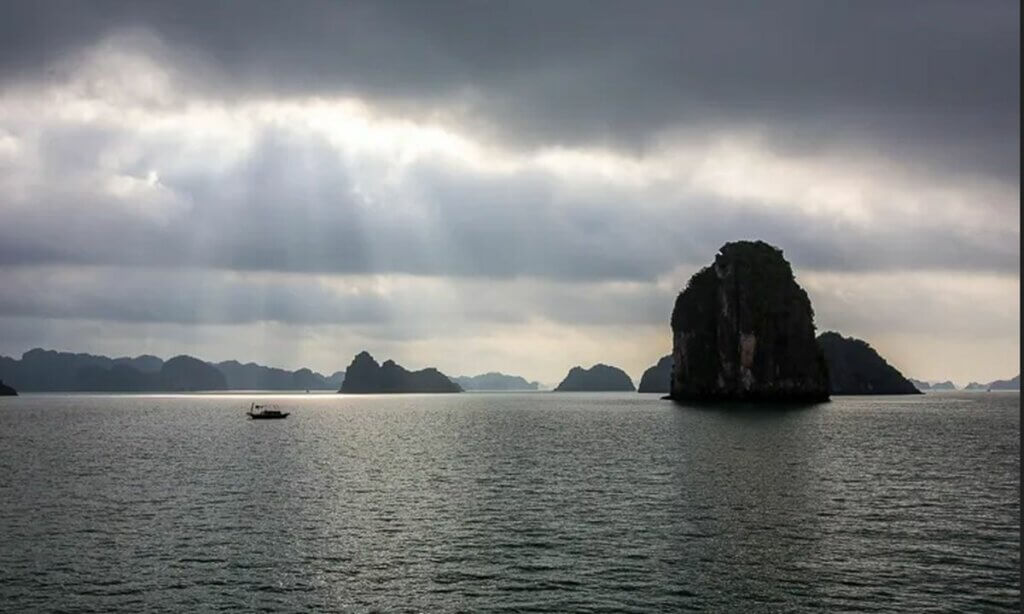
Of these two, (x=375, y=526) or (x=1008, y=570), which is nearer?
(x=1008, y=570)

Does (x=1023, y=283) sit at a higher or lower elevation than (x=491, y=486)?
higher

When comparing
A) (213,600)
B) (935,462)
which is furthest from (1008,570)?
(935,462)

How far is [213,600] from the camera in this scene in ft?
125

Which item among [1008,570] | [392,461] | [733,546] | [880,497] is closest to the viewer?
[1008,570]

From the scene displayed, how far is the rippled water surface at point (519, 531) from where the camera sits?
38.8m

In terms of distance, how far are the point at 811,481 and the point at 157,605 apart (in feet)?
200

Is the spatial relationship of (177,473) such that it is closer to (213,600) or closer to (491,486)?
(491,486)

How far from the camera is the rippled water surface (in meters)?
38.8

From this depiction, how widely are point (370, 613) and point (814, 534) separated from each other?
101 feet

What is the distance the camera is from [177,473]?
8756 centimetres

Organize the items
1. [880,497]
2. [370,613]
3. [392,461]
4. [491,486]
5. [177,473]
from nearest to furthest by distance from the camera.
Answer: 1. [370,613]
2. [880,497]
3. [491,486]
4. [177,473]
5. [392,461]

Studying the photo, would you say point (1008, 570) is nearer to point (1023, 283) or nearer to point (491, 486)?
point (1023, 283)

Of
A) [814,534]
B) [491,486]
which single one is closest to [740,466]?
[491,486]

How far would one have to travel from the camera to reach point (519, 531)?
5309 cm
